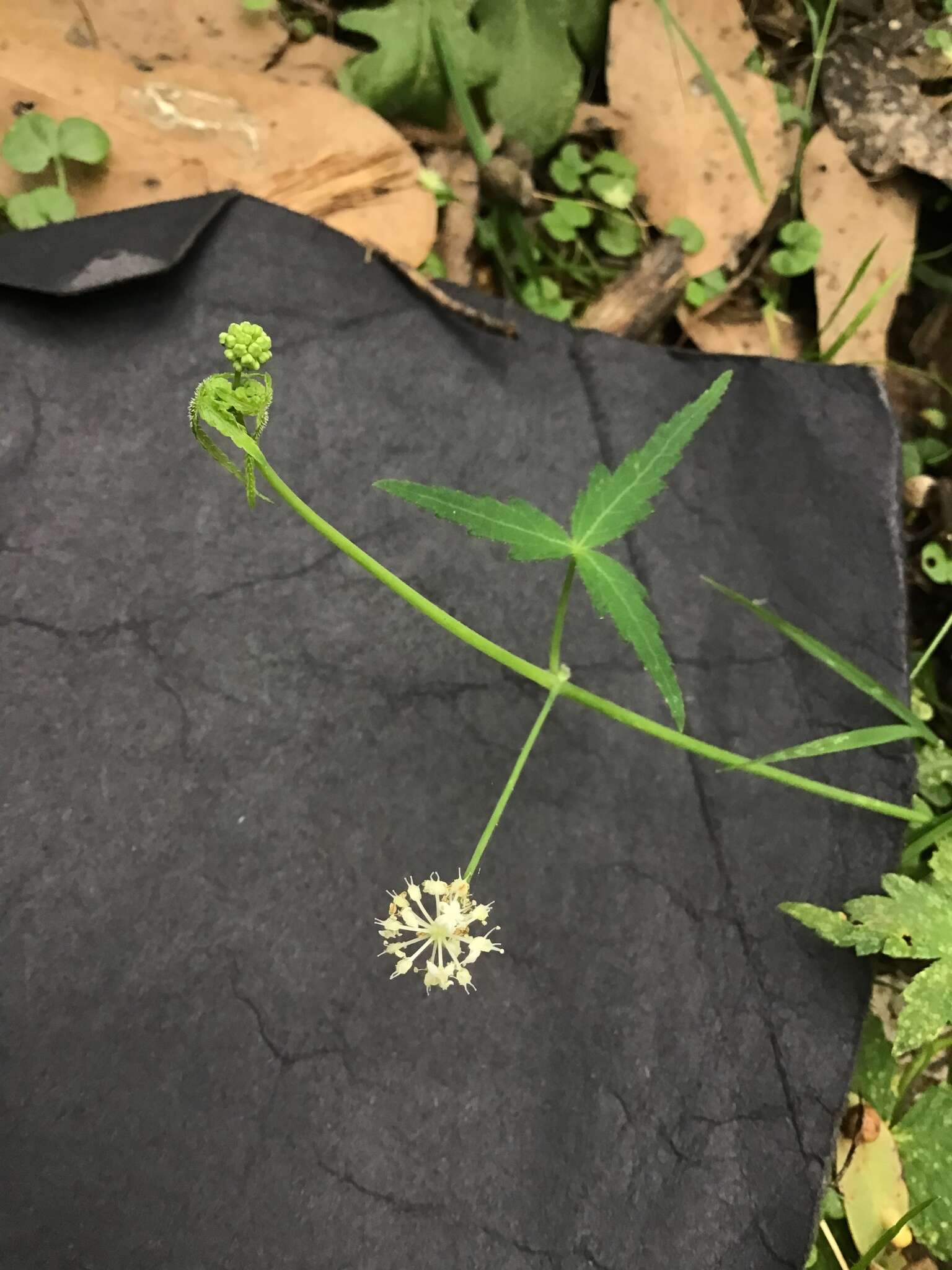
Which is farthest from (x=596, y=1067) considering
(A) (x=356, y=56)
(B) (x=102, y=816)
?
(A) (x=356, y=56)

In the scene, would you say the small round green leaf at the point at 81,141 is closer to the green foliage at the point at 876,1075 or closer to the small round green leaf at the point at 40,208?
the small round green leaf at the point at 40,208

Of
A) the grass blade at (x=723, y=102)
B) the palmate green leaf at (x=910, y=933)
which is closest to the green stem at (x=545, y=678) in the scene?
the palmate green leaf at (x=910, y=933)

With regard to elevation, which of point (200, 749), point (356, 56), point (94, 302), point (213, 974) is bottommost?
point (213, 974)

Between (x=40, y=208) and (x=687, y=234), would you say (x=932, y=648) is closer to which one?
(x=687, y=234)

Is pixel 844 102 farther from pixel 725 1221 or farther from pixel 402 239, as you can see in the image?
pixel 725 1221

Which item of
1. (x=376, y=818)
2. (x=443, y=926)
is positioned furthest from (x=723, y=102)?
(x=443, y=926)

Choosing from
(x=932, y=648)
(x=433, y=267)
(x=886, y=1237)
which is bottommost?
(x=886, y=1237)
